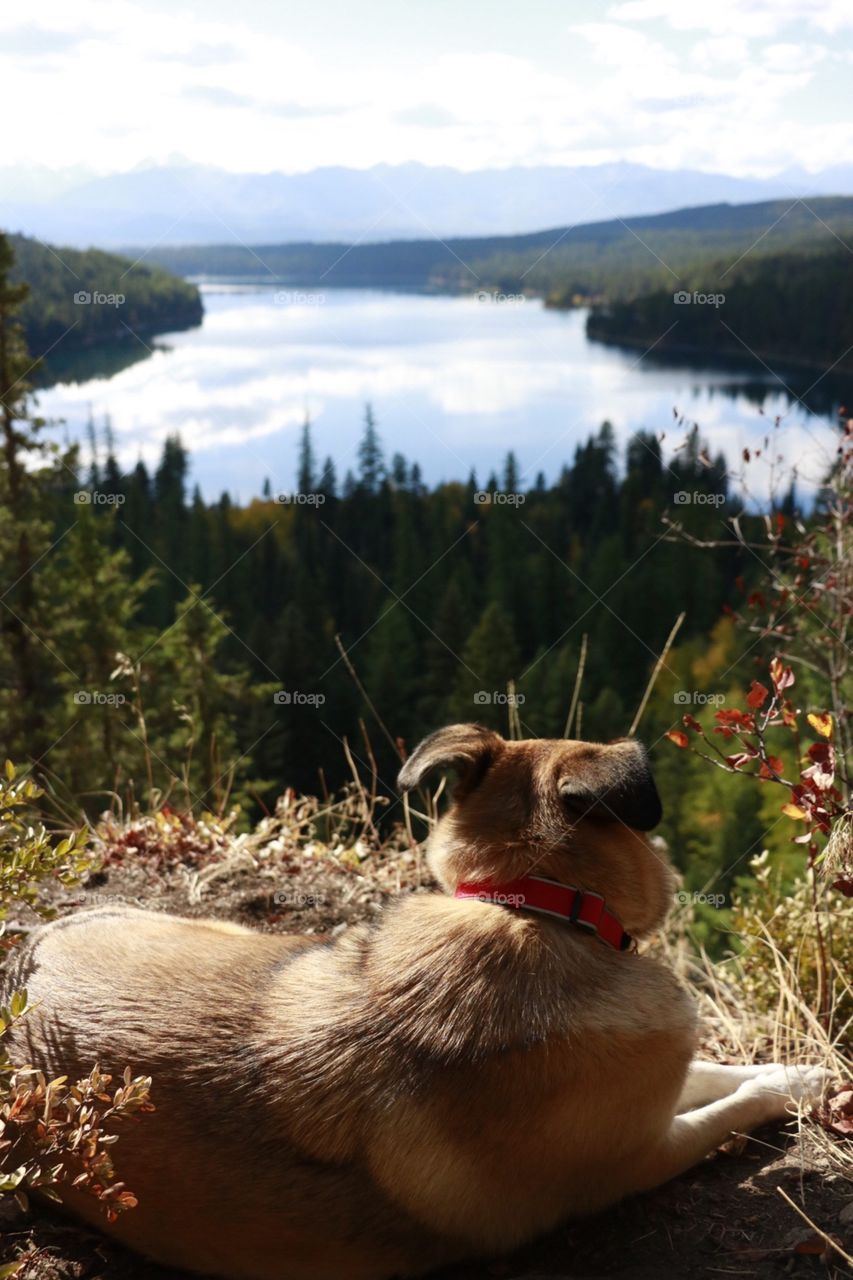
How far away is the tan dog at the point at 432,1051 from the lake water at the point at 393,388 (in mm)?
60783

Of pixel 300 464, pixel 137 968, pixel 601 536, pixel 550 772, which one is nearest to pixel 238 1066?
pixel 137 968

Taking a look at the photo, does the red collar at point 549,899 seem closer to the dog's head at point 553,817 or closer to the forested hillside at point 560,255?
the dog's head at point 553,817

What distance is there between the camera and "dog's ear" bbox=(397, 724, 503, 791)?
3.72 metres

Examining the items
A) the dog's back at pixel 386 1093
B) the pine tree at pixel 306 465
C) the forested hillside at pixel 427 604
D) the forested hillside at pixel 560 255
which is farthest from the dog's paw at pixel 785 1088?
the pine tree at pixel 306 465

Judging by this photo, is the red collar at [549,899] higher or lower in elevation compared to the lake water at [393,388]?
lower

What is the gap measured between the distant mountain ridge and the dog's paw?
5849cm

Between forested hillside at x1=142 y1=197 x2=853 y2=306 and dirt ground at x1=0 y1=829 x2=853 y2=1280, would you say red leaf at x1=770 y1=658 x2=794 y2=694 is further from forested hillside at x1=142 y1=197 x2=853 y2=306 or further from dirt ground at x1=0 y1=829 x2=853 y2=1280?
forested hillside at x1=142 y1=197 x2=853 y2=306

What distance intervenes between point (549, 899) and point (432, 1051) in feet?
1.99

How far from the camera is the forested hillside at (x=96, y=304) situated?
53.3 meters

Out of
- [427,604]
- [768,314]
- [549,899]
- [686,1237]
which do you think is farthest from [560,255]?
[686,1237]

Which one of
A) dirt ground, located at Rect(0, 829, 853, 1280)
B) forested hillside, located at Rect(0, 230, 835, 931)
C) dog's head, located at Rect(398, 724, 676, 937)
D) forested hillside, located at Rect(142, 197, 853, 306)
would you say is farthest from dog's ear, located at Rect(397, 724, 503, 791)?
forested hillside, located at Rect(142, 197, 853, 306)

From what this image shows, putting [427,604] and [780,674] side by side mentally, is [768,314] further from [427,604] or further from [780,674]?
[780,674]

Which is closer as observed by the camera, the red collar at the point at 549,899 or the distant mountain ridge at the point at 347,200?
the red collar at the point at 549,899

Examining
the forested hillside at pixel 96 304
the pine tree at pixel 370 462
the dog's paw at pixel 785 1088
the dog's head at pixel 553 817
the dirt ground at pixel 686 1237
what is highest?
the forested hillside at pixel 96 304
